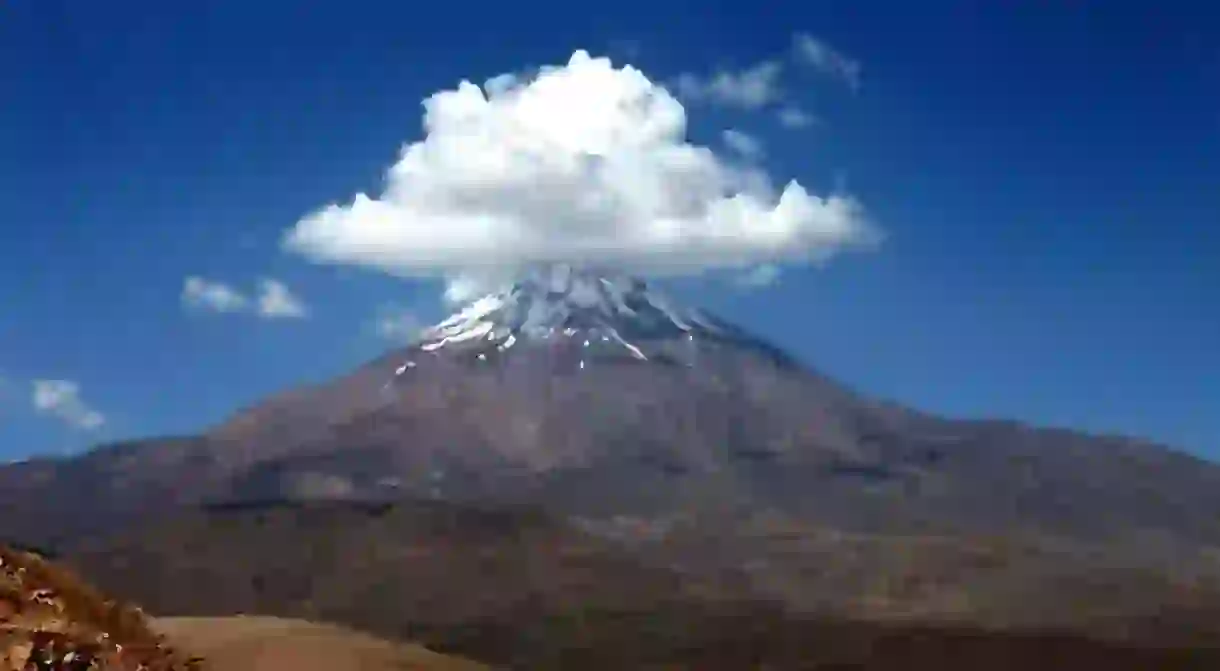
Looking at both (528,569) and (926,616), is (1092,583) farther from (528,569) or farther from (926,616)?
(528,569)

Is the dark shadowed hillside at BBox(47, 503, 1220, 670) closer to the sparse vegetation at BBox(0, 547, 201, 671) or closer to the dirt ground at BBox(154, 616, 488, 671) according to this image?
the dirt ground at BBox(154, 616, 488, 671)

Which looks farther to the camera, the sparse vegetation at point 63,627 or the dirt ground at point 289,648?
the dirt ground at point 289,648

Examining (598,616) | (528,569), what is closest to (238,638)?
(598,616)

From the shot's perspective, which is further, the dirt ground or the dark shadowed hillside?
the dark shadowed hillside

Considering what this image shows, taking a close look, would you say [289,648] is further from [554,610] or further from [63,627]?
[554,610]

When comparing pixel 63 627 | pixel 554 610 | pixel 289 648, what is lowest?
pixel 63 627

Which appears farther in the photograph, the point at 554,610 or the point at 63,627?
the point at 554,610

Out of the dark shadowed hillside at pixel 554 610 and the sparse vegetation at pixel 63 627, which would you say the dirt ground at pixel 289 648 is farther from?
the dark shadowed hillside at pixel 554 610

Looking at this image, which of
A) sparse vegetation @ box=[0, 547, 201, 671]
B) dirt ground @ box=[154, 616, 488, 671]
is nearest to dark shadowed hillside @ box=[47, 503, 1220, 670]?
dirt ground @ box=[154, 616, 488, 671]

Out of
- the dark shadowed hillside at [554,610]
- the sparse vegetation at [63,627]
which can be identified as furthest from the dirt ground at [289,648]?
the dark shadowed hillside at [554,610]

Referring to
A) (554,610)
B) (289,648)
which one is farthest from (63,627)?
(554,610)

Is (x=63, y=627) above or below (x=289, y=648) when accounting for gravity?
below
